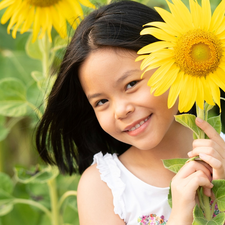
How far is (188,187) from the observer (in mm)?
684

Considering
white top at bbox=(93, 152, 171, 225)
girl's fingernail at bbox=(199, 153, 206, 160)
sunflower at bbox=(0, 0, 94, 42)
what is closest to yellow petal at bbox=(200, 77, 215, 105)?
girl's fingernail at bbox=(199, 153, 206, 160)

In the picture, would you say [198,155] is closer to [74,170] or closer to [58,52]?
[74,170]

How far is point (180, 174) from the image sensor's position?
71cm

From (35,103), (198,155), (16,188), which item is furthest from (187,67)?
(16,188)

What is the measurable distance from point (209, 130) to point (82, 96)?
0.44 m

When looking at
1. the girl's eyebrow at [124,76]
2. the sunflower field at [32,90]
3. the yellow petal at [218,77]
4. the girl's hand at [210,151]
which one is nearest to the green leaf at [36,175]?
the sunflower field at [32,90]

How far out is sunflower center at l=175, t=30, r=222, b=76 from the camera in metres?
0.61

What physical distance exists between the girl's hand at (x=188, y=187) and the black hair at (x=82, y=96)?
301mm

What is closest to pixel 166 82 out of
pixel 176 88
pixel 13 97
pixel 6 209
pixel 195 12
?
pixel 176 88

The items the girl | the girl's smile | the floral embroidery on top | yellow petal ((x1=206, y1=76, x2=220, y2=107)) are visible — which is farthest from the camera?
the floral embroidery on top

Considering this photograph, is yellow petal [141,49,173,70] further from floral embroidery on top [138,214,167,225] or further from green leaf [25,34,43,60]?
green leaf [25,34,43,60]

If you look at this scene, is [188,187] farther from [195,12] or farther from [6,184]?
[6,184]

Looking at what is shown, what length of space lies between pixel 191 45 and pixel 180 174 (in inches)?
9.7

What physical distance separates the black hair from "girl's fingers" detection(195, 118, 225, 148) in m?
0.25
